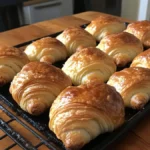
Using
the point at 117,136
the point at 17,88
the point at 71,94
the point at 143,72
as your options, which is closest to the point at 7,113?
the point at 17,88

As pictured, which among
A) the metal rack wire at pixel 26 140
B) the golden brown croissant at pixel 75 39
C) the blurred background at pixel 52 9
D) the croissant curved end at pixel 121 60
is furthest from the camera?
the blurred background at pixel 52 9

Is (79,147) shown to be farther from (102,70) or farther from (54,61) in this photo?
(54,61)

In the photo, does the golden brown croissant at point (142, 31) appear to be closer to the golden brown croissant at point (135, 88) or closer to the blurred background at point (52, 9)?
the golden brown croissant at point (135, 88)

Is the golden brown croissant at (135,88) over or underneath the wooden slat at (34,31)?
over

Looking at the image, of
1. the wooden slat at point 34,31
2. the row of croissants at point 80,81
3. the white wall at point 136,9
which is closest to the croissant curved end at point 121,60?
the row of croissants at point 80,81

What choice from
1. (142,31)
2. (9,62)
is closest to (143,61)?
(142,31)

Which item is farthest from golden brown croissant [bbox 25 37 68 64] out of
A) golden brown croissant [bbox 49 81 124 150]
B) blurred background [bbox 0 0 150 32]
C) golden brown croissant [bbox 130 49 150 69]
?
blurred background [bbox 0 0 150 32]

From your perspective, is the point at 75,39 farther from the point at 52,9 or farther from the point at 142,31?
the point at 52,9
